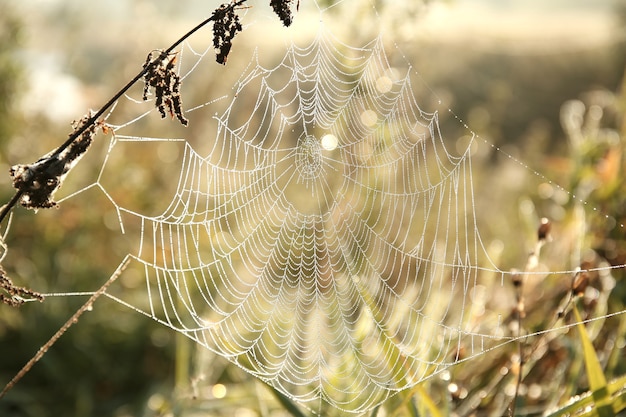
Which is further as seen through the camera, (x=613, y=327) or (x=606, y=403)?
(x=613, y=327)

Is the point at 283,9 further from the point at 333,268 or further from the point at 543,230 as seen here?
the point at 333,268

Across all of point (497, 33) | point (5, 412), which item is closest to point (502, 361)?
point (5, 412)

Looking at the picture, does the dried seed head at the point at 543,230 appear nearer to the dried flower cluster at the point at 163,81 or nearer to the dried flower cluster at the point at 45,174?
the dried flower cluster at the point at 163,81

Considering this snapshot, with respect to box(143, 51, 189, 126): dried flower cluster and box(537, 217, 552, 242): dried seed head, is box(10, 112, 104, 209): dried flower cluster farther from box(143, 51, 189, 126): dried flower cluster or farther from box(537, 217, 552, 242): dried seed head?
box(537, 217, 552, 242): dried seed head

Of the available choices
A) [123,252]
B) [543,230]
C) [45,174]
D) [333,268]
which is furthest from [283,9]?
[123,252]

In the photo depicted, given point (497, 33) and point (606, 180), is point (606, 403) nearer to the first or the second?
point (606, 180)

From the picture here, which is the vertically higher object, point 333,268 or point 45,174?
point 333,268
